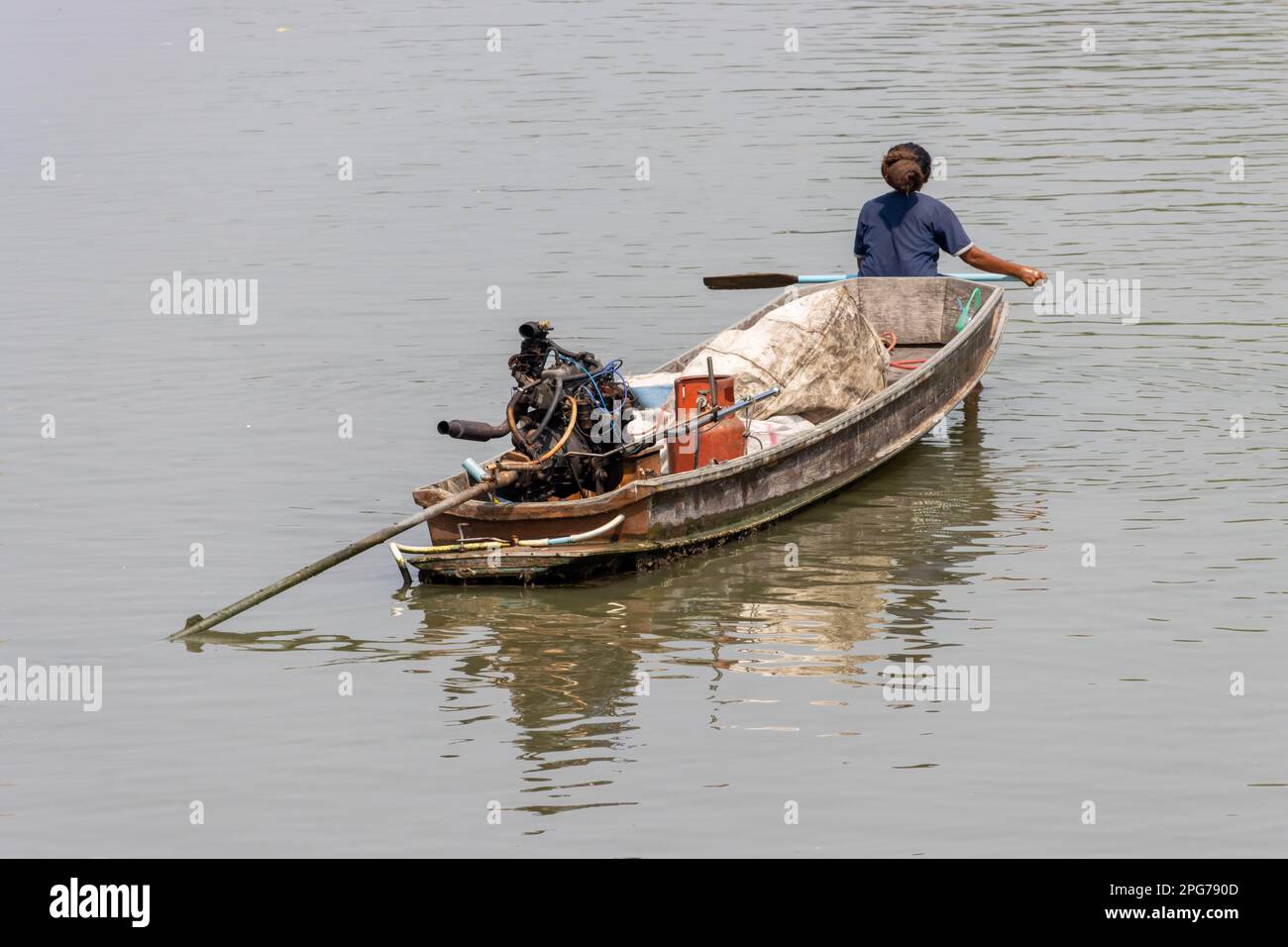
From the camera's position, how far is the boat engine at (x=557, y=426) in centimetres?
1285

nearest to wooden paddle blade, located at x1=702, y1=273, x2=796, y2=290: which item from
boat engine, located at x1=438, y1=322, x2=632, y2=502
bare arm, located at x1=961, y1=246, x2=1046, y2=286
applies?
bare arm, located at x1=961, y1=246, x2=1046, y2=286

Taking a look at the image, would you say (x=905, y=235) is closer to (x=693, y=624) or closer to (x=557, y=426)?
(x=557, y=426)

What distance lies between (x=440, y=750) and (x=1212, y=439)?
329 inches

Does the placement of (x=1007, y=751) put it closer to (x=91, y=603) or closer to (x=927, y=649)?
(x=927, y=649)

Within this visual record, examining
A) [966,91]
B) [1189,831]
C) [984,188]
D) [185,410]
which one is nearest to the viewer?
[1189,831]

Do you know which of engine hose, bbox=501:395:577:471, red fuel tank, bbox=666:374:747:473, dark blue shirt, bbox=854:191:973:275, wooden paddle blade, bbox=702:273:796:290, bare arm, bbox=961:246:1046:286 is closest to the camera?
engine hose, bbox=501:395:577:471

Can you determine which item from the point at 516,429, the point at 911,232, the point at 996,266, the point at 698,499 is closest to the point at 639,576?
the point at 698,499

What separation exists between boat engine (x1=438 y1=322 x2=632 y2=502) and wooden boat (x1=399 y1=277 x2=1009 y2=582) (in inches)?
8.5

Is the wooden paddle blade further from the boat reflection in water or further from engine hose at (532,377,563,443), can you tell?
engine hose at (532,377,563,443)

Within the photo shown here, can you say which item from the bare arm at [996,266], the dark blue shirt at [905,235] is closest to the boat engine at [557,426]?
the bare arm at [996,266]

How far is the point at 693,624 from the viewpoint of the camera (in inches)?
495

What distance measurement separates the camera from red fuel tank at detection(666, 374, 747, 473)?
13.8 metres

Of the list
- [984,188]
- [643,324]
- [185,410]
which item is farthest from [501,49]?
[185,410]

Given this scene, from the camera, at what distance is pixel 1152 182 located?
27438 millimetres
